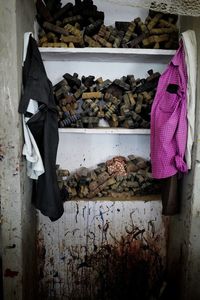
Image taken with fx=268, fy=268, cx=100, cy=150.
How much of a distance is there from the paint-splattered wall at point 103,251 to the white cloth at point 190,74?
2.07 feet

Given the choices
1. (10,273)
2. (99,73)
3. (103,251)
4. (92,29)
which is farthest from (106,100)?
(10,273)

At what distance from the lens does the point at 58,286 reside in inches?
78.4

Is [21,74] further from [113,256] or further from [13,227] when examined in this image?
[113,256]

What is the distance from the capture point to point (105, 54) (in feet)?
5.49

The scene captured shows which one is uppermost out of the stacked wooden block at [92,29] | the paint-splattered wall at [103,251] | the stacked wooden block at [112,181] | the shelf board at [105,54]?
the stacked wooden block at [92,29]

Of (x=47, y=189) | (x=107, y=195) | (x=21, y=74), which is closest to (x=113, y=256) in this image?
(x=107, y=195)

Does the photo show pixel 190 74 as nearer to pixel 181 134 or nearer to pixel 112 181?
pixel 181 134

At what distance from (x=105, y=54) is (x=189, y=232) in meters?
1.19

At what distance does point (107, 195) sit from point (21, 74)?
3.22 ft

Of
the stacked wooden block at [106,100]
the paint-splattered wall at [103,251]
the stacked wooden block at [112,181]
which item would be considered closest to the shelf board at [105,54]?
the stacked wooden block at [106,100]

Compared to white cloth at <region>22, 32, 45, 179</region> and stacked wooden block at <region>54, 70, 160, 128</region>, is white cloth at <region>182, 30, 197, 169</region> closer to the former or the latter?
stacked wooden block at <region>54, 70, 160, 128</region>

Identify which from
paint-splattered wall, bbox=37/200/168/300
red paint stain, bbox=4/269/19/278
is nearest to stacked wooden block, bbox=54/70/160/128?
paint-splattered wall, bbox=37/200/168/300

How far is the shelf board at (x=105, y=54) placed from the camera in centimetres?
161

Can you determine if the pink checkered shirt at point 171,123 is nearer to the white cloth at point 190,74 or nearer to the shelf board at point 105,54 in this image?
the white cloth at point 190,74
